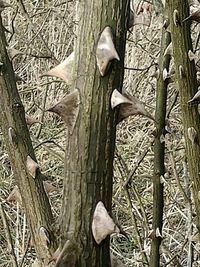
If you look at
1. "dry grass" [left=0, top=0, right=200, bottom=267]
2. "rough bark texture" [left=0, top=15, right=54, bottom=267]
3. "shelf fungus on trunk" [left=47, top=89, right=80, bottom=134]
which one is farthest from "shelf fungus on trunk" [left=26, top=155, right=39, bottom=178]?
"dry grass" [left=0, top=0, right=200, bottom=267]

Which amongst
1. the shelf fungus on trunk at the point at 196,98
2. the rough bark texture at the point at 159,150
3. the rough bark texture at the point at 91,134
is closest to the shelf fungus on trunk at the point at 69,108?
the rough bark texture at the point at 91,134

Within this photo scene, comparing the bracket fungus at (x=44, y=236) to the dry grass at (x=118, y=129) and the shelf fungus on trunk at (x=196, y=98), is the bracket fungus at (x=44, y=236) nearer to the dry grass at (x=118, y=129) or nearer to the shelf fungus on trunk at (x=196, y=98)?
the shelf fungus on trunk at (x=196, y=98)

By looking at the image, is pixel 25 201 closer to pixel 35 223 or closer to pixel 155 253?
pixel 35 223

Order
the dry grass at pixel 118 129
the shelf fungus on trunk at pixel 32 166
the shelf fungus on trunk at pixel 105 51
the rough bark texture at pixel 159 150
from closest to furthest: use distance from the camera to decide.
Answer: the shelf fungus on trunk at pixel 105 51 < the shelf fungus on trunk at pixel 32 166 < the rough bark texture at pixel 159 150 < the dry grass at pixel 118 129

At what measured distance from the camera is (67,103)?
2.31ft

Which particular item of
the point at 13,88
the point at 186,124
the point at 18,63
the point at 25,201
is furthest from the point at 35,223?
the point at 18,63

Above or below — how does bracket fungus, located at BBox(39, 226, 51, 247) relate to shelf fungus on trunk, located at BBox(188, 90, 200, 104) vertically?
below

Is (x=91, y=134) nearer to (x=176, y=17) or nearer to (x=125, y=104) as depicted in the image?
(x=125, y=104)

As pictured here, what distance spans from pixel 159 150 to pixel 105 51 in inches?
21.8

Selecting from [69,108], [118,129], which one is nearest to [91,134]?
[69,108]

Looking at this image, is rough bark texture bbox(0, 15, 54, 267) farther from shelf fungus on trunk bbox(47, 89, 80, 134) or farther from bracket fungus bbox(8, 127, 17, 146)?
shelf fungus on trunk bbox(47, 89, 80, 134)

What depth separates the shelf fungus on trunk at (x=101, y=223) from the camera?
0.71 meters

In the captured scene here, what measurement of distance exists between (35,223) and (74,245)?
10 cm

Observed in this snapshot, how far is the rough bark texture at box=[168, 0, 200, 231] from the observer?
0.92 meters
